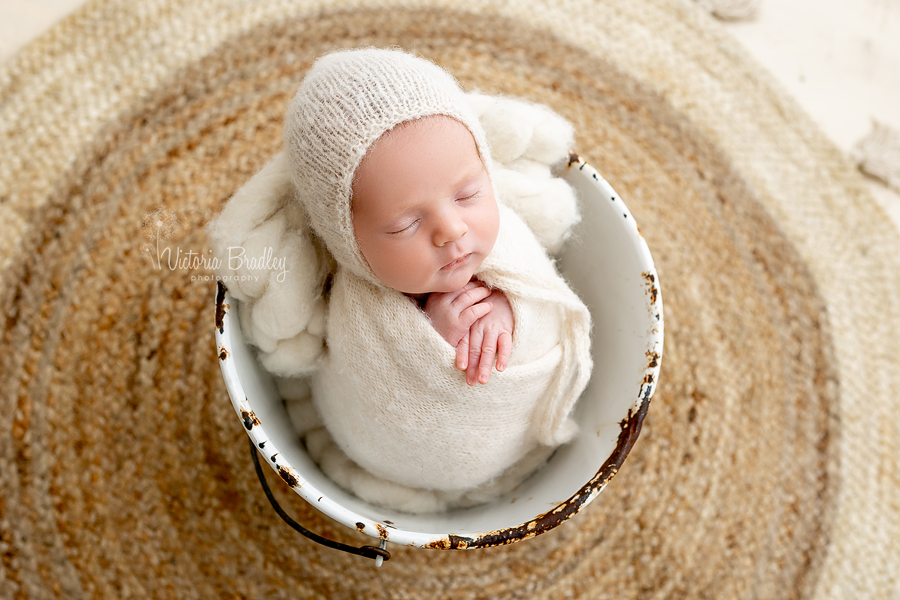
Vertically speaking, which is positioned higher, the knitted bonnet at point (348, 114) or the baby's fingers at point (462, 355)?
the knitted bonnet at point (348, 114)

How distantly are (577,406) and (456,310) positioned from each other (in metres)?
0.32

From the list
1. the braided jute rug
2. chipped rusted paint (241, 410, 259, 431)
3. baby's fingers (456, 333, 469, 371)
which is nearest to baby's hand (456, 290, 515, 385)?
baby's fingers (456, 333, 469, 371)

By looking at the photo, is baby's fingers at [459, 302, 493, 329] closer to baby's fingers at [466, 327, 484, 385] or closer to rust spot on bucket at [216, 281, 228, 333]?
baby's fingers at [466, 327, 484, 385]

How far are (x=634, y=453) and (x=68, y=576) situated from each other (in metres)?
0.99

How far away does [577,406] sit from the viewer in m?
1.07

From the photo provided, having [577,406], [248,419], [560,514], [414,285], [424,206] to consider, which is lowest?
[577,406]

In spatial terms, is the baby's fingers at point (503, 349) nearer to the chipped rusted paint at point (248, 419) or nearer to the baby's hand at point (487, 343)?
the baby's hand at point (487, 343)

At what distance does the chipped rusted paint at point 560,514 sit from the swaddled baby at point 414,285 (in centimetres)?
10

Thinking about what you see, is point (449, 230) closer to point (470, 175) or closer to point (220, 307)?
point (470, 175)

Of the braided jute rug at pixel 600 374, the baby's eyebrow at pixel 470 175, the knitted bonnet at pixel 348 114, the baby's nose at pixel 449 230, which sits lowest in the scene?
the braided jute rug at pixel 600 374

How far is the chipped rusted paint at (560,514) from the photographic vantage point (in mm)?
772

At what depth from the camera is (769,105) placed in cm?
146

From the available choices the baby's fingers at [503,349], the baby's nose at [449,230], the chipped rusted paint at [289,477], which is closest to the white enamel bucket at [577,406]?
the chipped rusted paint at [289,477]

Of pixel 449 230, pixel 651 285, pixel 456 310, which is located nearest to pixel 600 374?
pixel 651 285
